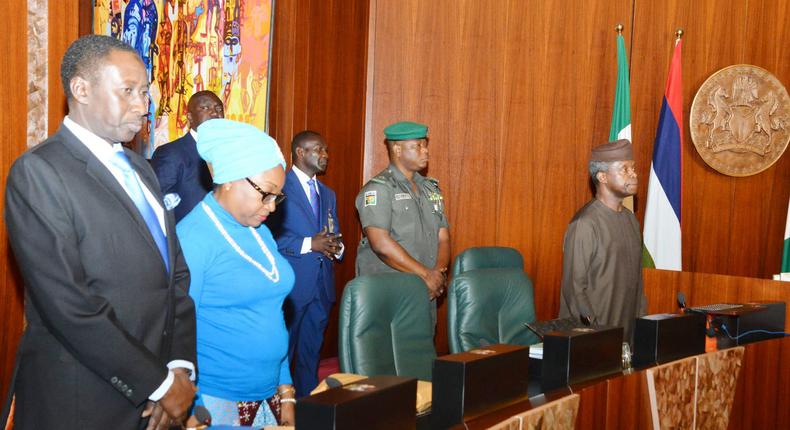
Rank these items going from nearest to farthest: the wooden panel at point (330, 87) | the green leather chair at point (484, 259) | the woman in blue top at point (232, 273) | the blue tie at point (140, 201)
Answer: the blue tie at point (140, 201) → the woman in blue top at point (232, 273) → the green leather chair at point (484, 259) → the wooden panel at point (330, 87)

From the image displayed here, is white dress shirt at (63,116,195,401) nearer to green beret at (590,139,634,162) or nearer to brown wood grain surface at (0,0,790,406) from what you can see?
green beret at (590,139,634,162)

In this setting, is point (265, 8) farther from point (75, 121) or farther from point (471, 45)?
point (75, 121)

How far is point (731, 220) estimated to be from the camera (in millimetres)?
6113

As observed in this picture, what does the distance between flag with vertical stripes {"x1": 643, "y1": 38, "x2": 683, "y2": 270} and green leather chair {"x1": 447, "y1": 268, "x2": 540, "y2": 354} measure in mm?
2487

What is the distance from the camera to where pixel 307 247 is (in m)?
4.38

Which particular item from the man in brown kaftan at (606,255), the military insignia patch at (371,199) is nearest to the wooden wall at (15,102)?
the military insignia patch at (371,199)

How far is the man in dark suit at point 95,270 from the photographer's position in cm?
169

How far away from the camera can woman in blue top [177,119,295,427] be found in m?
2.05

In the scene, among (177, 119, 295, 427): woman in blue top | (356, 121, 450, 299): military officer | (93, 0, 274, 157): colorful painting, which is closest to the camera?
(177, 119, 295, 427): woman in blue top

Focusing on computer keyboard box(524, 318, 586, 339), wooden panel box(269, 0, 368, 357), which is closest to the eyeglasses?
computer keyboard box(524, 318, 586, 339)

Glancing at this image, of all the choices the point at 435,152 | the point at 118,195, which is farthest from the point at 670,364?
the point at 435,152

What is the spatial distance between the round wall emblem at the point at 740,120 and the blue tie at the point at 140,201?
4.88 m

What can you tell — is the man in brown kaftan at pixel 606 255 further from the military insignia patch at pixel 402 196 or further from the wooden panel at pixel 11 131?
the wooden panel at pixel 11 131

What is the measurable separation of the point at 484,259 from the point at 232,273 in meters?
2.35
